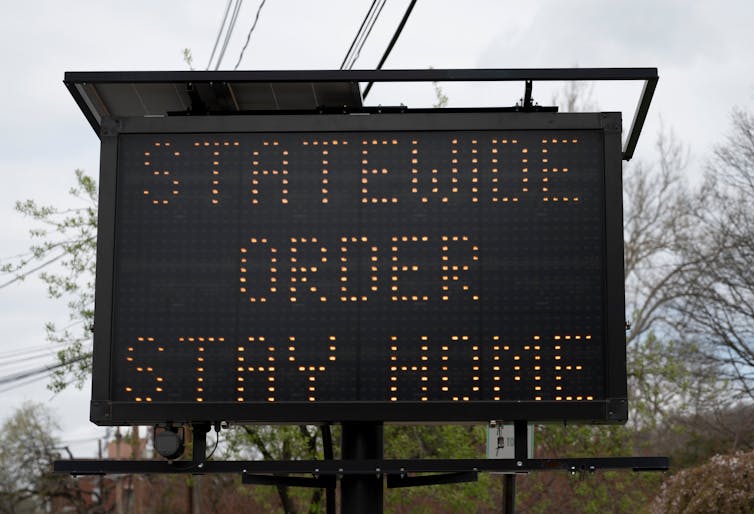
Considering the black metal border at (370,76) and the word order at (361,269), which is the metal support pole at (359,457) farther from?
the black metal border at (370,76)

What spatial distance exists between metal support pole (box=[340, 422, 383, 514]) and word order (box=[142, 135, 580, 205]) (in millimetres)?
1688

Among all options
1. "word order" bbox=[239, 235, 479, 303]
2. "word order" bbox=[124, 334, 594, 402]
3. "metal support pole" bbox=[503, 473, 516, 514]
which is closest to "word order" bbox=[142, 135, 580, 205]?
"word order" bbox=[239, 235, 479, 303]

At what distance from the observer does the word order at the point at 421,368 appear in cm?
643

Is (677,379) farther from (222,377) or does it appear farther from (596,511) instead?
(222,377)

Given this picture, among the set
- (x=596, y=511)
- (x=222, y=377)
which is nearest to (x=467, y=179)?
(x=222, y=377)

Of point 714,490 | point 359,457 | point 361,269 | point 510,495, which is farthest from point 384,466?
point 714,490

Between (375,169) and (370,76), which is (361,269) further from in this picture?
(370,76)

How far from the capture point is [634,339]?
31.4m

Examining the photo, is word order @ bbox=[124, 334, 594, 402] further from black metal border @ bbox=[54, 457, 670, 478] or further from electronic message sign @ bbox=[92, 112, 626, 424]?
black metal border @ bbox=[54, 457, 670, 478]

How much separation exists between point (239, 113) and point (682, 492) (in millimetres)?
12567

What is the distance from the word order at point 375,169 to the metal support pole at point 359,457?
5.54ft

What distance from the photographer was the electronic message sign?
254 inches

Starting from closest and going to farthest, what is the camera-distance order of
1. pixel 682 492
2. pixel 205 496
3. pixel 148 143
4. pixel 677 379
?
pixel 148 143 → pixel 682 492 → pixel 677 379 → pixel 205 496

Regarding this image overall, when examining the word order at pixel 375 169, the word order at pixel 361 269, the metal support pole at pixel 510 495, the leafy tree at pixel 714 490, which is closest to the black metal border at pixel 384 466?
the word order at pixel 361 269
